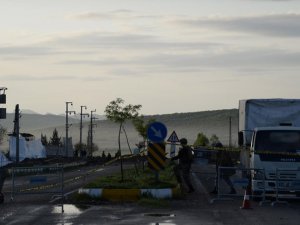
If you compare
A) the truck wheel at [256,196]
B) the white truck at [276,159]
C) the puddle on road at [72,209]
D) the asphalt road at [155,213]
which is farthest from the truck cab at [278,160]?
the puddle on road at [72,209]

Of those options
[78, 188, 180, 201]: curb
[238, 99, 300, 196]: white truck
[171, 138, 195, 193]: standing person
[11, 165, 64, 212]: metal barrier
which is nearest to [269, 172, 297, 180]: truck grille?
[238, 99, 300, 196]: white truck

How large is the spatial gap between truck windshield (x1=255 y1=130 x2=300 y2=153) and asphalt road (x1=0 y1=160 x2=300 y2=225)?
1566mm

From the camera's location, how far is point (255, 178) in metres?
24.6

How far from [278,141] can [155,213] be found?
215 inches

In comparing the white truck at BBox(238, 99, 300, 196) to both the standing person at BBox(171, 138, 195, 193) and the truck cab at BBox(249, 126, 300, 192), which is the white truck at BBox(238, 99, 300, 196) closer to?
the truck cab at BBox(249, 126, 300, 192)

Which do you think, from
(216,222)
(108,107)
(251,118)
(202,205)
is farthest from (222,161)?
(108,107)

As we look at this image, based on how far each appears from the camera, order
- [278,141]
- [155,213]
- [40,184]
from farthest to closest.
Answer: [40,184] < [278,141] < [155,213]

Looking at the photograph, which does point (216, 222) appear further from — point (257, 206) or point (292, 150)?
point (292, 150)

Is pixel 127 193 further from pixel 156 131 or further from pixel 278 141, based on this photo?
pixel 278 141

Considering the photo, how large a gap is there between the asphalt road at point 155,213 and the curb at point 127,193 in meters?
0.64

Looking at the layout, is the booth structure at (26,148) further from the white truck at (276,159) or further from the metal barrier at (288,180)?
the metal barrier at (288,180)

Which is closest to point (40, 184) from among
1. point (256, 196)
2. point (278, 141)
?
point (256, 196)

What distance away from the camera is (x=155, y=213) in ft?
68.4

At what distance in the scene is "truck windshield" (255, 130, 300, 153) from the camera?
969 inches
